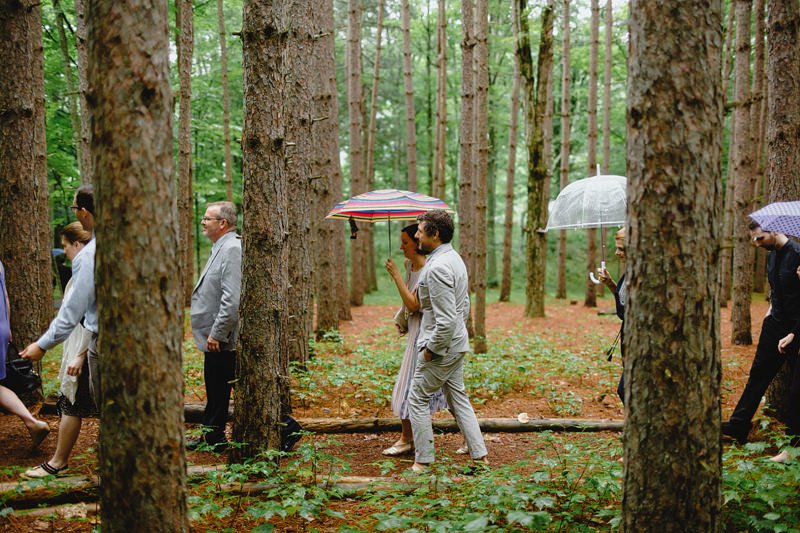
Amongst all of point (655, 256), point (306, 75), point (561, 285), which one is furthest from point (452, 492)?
point (561, 285)

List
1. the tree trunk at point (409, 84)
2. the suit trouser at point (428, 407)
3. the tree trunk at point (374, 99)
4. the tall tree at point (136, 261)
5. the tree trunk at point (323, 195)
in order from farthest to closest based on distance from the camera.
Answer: the tree trunk at point (374, 99)
the tree trunk at point (409, 84)
the tree trunk at point (323, 195)
the suit trouser at point (428, 407)
the tall tree at point (136, 261)

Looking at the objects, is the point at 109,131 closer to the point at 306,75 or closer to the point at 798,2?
the point at 306,75

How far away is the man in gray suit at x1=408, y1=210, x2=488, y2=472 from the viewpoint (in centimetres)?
488

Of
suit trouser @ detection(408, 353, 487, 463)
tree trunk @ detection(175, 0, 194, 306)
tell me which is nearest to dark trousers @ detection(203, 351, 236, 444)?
suit trouser @ detection(408, 353, 487, 463)

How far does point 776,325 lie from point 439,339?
125 inches

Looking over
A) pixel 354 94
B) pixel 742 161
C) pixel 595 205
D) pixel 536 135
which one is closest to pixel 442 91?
pixel 354 94

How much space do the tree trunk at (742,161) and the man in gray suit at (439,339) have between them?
222 inches

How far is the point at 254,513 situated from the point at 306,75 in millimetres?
6134

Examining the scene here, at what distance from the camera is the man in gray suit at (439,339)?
16.0ft

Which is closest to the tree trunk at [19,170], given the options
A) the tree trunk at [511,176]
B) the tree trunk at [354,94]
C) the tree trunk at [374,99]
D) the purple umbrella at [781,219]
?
the purple umbrella at [781,219]

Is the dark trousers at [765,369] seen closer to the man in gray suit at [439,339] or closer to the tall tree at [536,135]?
the man in gray suit at [439,339]

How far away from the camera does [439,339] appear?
4.87 metres

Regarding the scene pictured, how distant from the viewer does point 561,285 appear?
21.5 meters

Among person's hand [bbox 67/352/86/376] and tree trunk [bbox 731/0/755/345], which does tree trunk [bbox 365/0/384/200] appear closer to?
tree trunk [bbox 731/0/755/345]
